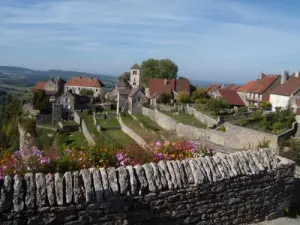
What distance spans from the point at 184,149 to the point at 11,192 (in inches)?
154

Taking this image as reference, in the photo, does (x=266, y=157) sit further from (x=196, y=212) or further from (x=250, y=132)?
(x=250, y=132)

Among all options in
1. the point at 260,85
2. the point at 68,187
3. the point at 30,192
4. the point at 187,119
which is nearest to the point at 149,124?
the point at 187,119

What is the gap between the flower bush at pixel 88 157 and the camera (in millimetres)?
6135

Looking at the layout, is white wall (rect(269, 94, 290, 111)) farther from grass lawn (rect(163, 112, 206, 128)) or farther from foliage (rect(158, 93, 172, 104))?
foliage (rect(158, 93, 172, 104))

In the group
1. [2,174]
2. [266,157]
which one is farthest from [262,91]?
[2,174]

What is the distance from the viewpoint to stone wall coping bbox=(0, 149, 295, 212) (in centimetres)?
531

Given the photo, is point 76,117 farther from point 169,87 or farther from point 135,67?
point 135,67

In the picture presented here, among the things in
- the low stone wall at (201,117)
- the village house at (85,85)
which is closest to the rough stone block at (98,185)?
the low stone wall at (201,117)

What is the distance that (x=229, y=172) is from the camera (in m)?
7.25

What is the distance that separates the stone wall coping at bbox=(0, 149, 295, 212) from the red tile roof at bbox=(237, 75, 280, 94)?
50.8 meters

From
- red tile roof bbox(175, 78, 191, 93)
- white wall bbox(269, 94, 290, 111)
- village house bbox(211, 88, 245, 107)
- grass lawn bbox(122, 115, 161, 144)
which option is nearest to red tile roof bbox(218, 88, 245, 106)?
village house bbox(211, 88, 245, 107)

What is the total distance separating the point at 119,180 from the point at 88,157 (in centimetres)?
115

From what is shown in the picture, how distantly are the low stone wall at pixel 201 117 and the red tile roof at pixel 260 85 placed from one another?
1072cm

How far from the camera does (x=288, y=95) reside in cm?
4728
